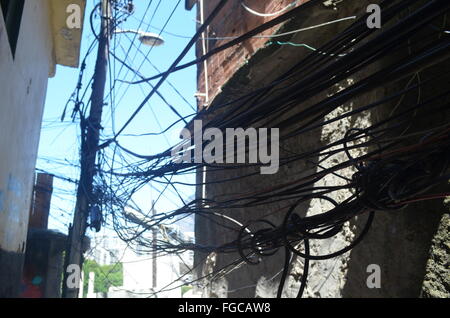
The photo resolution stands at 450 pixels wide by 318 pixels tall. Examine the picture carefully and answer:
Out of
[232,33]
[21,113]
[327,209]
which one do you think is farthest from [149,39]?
[327,209]

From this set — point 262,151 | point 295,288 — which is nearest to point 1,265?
point 262,151

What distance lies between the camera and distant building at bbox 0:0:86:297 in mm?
2803

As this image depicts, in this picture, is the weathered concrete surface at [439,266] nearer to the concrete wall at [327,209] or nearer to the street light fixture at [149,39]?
the concrete wall at [327,209]

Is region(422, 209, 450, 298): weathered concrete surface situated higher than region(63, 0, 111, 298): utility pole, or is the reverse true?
region(63, 0, 111, 298): utility pole

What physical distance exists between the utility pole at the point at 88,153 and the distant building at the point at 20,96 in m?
1.00

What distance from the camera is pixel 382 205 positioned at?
6.68 feet

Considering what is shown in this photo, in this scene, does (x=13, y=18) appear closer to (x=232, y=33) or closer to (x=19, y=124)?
(x=19, y=124)

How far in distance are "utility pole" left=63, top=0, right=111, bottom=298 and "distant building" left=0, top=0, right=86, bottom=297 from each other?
100 cm

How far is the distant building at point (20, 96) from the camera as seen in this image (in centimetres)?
280

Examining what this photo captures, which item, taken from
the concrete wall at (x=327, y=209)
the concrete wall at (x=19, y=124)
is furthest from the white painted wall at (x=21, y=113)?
the concrete wall at (x=327, y=209)

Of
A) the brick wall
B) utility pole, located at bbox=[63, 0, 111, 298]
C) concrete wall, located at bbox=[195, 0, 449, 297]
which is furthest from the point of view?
utility pole, located at bbox=[63, 0, 111, 298]

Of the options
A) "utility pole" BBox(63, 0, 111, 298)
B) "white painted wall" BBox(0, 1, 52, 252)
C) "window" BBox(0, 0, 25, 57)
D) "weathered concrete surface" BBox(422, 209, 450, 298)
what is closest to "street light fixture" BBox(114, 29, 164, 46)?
"utility pole" BBox(63, 0, 111, 298)

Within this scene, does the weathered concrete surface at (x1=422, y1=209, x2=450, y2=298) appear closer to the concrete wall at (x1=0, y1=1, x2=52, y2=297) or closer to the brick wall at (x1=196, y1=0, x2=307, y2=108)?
the brick wall at (x1=196, y1=0, x2=307, y2=108)

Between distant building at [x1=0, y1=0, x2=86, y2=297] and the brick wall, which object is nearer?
distant building at [x1=0, y1=0, x2=86, y2=297]
